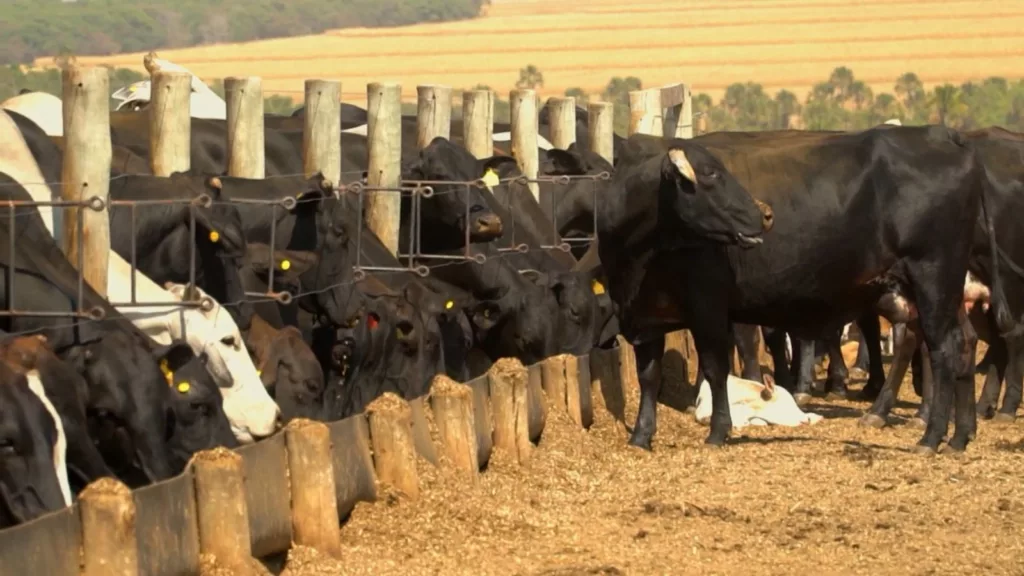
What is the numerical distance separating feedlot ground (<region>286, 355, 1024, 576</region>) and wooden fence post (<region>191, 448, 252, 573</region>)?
53cm

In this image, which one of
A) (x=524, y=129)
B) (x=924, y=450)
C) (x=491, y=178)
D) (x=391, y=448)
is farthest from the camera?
(x=524, y=129)

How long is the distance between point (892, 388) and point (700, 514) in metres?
5.02

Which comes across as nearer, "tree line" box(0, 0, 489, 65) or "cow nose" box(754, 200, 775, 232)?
"cow nose" box(754, 200, 775, 232)

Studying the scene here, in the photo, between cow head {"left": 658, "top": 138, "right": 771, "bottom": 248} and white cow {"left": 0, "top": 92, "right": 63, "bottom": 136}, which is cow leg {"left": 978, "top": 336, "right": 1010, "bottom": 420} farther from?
white cow {"left": 0, "top": 92, "right": 63, "bottom": 136}

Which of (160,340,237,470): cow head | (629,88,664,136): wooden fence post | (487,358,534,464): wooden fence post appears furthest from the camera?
(629,88,664,136): wooden fence post

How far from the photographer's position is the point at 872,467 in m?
11.9

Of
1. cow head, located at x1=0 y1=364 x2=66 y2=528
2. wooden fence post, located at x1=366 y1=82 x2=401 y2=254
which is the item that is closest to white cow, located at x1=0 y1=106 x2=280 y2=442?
cow head, located at x1=0 y1=364 x2=66 y2=528

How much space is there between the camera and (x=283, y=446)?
8336 millimetres

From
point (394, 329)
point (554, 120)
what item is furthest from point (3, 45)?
point (394, 329)

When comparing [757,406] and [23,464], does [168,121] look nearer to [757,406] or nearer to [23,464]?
[757,406]

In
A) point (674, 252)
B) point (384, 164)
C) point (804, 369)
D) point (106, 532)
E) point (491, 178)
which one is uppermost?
point (384, 164)

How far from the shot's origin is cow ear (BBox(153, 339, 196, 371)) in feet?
28.9

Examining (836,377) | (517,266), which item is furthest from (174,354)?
(836,377)

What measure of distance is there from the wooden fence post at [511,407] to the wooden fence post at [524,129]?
518cm
